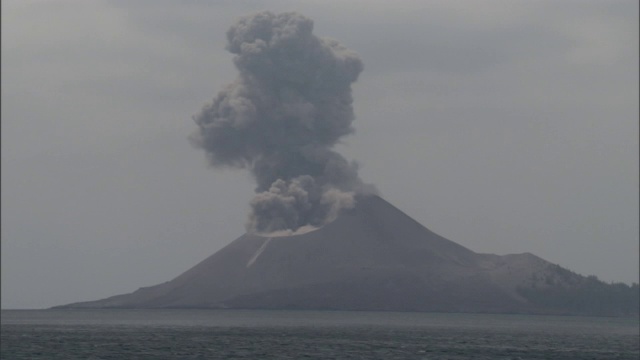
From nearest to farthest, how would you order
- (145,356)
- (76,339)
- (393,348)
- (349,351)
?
(145,356), (349,351), (393,348), (76,339)

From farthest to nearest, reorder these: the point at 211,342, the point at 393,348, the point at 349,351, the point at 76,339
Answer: the point at 76,339
the point at 211,342
the point at 393,348
the point at 349,351

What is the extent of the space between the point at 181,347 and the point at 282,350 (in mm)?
10238

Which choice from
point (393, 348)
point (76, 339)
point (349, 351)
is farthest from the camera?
point (76, 339)

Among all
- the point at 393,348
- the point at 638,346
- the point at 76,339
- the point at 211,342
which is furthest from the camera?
the point at 638,346

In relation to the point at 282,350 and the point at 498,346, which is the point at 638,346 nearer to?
the point at 498,346

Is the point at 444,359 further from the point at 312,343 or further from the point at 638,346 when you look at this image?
the point at 638,346

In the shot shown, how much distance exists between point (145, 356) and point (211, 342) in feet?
89.8

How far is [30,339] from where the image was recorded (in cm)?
12850

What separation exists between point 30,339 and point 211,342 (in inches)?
836

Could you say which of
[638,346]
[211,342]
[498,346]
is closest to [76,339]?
[211,342]

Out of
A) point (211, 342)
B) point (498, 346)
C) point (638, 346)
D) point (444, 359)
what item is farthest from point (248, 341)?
point (638, 346)

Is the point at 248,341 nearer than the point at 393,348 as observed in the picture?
No

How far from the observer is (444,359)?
97.0m

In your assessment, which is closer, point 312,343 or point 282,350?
point 282,350
